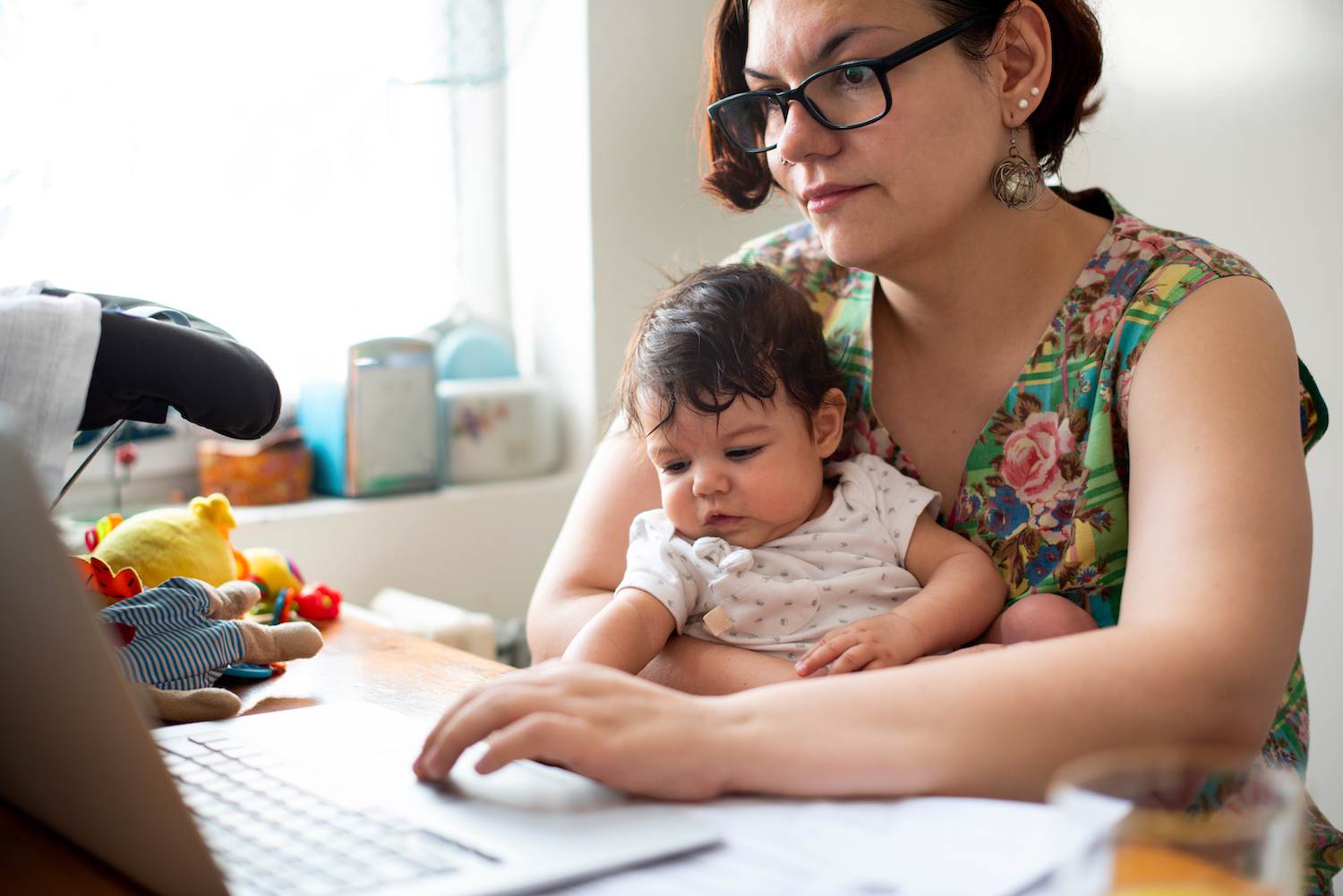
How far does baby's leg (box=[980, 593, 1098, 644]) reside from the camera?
40.0 inches

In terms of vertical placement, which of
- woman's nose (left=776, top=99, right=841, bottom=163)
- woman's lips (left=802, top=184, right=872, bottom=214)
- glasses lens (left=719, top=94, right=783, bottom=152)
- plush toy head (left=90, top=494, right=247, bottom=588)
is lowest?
plush toy head (left=90, top=494, right=247, bottom=588)

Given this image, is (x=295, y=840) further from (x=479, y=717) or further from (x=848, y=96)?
(x=848, y=96)

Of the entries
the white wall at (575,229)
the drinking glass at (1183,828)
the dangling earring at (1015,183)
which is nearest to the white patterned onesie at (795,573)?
the dangling earring at (1015,183)

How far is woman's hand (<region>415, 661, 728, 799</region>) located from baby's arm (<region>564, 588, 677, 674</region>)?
0.30 metres

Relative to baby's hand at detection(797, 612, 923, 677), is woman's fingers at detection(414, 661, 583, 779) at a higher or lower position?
higher

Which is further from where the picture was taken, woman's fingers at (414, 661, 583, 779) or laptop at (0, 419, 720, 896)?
woman's fingers at (414, 661, 583, 779)

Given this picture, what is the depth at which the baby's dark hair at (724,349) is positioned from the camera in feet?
3.64

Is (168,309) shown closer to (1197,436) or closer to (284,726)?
(284,726)

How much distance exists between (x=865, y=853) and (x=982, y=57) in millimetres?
835

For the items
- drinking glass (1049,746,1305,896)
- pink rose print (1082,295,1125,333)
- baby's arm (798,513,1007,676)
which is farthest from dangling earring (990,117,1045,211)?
drinking glass (1049,746,1305,896)

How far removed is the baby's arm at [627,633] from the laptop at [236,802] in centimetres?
25

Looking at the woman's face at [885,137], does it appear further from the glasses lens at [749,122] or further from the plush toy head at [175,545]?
→ the plush toy head at [175,545]

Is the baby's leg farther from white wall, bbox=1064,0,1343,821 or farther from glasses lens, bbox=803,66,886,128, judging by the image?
white wall, bbox=1064,0,1343,821

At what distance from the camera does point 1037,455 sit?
1.11m
